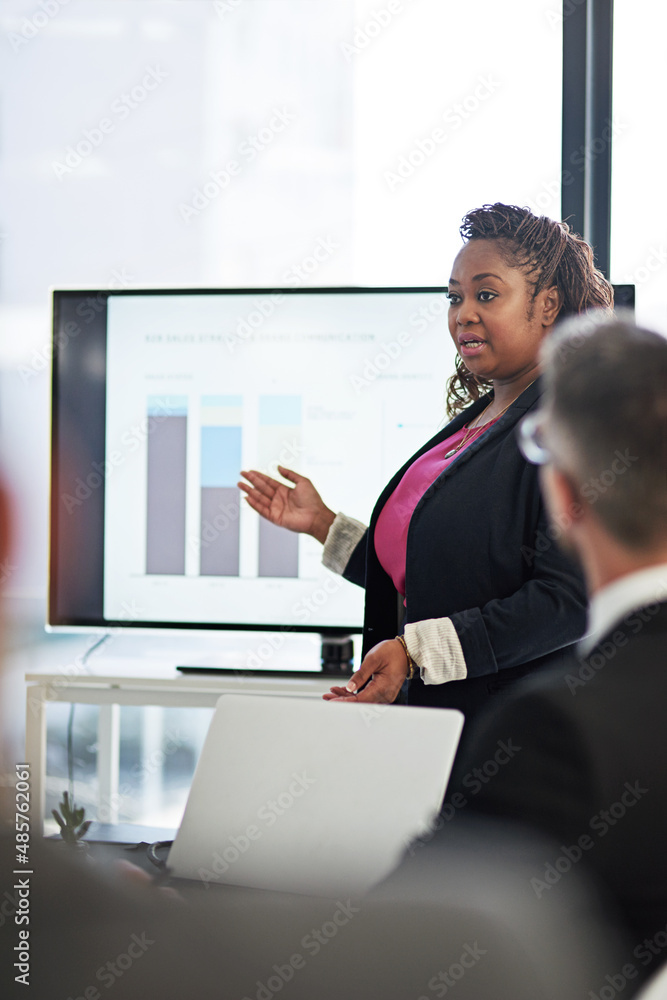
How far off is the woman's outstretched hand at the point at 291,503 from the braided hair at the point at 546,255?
2.14 feet

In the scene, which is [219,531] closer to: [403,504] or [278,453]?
[278,453]

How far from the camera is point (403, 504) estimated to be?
1.71 m

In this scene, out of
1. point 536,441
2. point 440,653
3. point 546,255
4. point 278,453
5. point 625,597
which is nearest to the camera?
point 625,597

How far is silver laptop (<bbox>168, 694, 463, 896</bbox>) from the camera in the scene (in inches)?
33.4

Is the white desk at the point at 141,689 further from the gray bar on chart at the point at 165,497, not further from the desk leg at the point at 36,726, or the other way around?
the gray bar on chart at the point at 165,497

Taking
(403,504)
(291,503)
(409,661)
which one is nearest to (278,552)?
(291,503)

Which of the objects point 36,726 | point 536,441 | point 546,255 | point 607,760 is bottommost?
point 36,726

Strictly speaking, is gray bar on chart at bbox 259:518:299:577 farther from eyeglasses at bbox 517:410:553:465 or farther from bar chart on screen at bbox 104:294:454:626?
eyeglasses at bbox 517:410:553:465

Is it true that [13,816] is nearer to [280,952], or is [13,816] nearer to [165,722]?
[280,952]

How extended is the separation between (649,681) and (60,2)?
2965 mm

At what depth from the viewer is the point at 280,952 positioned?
320 millimetres

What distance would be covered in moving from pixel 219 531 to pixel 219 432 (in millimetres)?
277

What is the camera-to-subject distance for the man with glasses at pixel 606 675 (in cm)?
60

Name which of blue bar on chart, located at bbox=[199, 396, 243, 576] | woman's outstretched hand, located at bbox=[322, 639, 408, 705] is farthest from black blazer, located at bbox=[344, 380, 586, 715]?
blue bar on chart, located at bbox=[199, 396, 243, 576]
